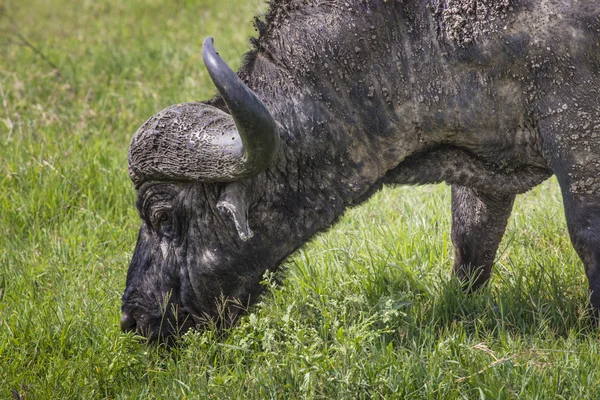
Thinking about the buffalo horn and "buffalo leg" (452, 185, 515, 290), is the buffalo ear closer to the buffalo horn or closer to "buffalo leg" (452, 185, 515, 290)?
the buffalo horn

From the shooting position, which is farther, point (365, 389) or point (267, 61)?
point (267, 61)

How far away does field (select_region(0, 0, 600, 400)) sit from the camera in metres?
4.77

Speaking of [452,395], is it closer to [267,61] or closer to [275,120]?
[275,120]

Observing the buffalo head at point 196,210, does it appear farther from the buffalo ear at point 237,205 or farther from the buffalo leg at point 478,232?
the buffalo leg at point 478,232

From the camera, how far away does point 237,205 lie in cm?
493

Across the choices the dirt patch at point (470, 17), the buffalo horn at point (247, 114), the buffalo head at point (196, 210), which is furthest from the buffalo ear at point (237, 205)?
the dirt patch at point (470, 17)

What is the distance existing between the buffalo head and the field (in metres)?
0.20

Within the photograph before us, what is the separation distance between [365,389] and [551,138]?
1.64 meters

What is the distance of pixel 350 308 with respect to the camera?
223 inches

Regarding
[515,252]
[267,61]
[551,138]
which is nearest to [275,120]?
[267,61]

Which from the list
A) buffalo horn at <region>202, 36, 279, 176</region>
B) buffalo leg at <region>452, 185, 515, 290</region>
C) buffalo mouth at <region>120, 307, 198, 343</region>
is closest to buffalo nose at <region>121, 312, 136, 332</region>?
buffalo mouth at <region>120, 307, 198, 343</region>

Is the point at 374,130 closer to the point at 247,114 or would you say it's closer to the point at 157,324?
the point at 247,114

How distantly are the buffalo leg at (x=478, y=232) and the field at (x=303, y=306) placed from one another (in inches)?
5.6

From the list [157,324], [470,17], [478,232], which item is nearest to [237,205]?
[157,324]
